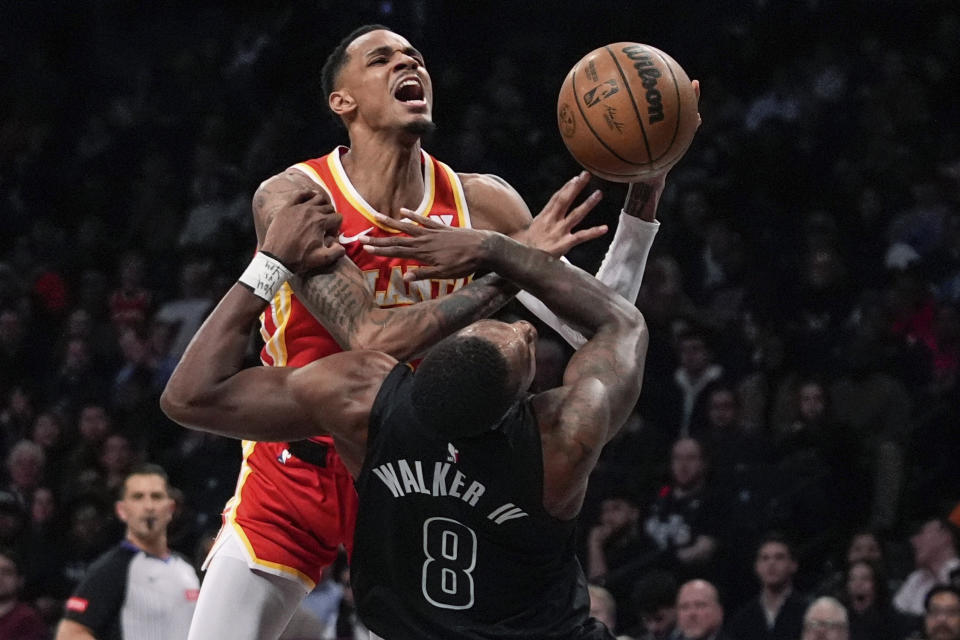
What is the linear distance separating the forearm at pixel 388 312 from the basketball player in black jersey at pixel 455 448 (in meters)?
0.23

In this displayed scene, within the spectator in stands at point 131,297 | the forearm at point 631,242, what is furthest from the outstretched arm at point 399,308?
the spectator in stands at point 131,297

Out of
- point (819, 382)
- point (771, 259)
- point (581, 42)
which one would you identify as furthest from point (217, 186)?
point (819, 382)

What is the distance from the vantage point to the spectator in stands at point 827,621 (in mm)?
6609

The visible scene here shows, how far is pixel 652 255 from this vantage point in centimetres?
983

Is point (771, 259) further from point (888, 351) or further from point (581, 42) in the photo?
point (581, 42)

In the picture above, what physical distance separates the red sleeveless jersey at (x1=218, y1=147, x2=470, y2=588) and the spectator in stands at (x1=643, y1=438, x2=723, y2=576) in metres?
3.70

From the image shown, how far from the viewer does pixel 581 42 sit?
12.8 m

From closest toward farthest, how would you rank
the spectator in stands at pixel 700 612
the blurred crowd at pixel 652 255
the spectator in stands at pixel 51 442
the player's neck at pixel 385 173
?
the player's neck at pixel 385 173
the spectator in stands at pixel 700 612
the blurred crowd at pixel 652 255
the spectator in stands at pixel 51 442

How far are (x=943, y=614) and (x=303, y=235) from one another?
3.79 metres

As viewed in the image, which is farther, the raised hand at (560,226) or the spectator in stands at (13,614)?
the spectator in stands at (13,614)

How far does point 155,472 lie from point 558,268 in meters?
3.16

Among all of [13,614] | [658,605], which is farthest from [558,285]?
[13,614]

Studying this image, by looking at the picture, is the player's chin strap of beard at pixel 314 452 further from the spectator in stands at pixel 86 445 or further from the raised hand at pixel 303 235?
the spectator in stands at pixel 86 445

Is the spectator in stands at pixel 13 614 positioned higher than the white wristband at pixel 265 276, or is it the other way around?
the white wristband at pixel 265 276
